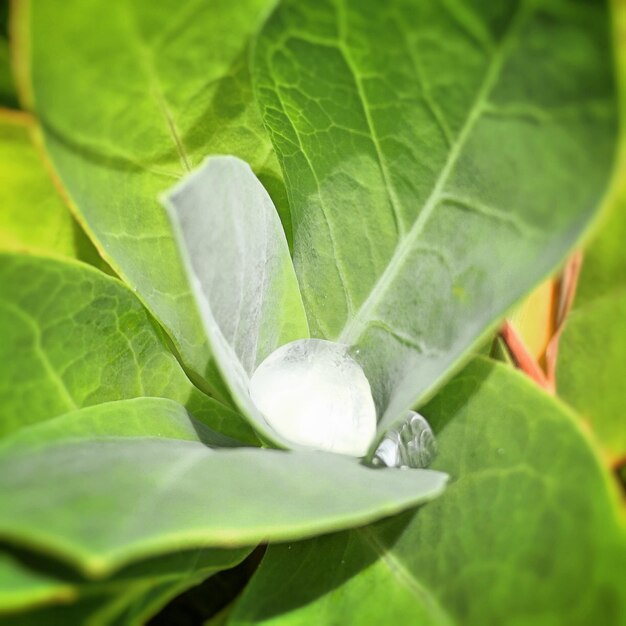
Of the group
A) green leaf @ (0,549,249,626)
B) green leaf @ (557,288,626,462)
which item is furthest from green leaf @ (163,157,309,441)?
green leaf @ (557,288,626,462)

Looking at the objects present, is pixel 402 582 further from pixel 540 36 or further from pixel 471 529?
pixel 540 36

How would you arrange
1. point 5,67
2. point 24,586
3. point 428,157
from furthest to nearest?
point 5,67 < point 428,157 < point 24,586

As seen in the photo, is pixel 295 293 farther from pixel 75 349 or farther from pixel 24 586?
pixel 24 586

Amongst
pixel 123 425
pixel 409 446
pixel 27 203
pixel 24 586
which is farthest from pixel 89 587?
pixel 27 203

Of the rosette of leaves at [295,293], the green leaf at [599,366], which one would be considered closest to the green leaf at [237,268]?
the rosette of leaves at [295,293]

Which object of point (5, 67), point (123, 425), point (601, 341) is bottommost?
point (123, 425)

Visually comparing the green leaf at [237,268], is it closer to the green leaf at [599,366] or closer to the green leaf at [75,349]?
the green leaf at [75,349]

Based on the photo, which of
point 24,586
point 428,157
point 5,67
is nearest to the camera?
point 24,586

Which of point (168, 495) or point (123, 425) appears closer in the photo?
point (168, 495)
